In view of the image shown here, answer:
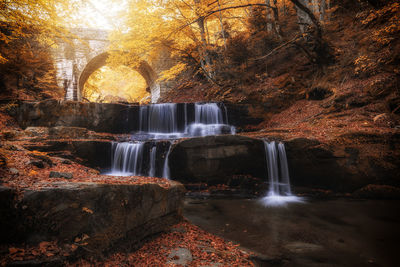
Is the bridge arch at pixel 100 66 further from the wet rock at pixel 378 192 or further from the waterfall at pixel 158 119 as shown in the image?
the wet rock at pixel 378 192

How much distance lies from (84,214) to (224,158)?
4.56 metres

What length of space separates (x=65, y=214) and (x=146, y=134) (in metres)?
8.88

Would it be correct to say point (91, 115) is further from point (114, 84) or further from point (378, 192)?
point (114, 84)

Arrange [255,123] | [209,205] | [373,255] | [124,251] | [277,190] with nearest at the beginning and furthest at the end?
1. [124,251]
2. [373,255]
3. [209,205]
4. [277,190]
5. [255,123]

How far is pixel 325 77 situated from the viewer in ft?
30.3

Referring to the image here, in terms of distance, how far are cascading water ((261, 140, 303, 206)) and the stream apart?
32.0 inches

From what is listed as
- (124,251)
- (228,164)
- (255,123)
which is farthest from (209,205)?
(255,123)

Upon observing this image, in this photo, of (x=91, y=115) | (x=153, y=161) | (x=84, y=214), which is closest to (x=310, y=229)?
(x=84, y=214)

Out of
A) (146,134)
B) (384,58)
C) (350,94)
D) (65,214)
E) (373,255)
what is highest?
(384,58)

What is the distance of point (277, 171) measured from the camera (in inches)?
240

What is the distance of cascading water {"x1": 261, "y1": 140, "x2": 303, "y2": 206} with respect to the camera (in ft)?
19.4

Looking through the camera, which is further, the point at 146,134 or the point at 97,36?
the point at 97,36

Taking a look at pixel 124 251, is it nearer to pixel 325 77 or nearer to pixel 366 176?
pixel 366 176

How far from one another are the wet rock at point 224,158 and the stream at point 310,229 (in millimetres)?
1009
